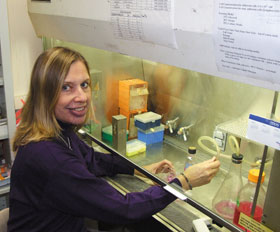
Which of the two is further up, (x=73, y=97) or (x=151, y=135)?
(x=73, y=97)

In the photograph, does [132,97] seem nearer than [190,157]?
No

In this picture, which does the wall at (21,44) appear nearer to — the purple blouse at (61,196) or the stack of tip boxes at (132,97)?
the stack of tip boxes at (132,97)

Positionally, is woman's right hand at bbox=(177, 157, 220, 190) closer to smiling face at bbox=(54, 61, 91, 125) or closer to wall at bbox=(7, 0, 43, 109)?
smiling face at bbox=(54, 61, 91, 125)

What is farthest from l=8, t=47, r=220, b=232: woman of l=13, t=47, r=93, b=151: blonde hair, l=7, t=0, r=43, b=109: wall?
l=7, t=0, r=43, b=109: wall

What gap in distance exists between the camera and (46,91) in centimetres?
114

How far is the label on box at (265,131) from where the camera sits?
841 millimetres

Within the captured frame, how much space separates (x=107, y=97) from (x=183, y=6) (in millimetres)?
962

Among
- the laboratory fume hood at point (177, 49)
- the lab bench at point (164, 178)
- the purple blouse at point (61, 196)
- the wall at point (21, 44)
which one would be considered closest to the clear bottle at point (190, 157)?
the lab bench at point (164, 178)

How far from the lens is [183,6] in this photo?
0.89m

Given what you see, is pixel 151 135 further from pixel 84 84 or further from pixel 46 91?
pixel 46 91

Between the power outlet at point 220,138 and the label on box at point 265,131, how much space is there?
436mm

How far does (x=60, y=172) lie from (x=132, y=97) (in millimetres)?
750

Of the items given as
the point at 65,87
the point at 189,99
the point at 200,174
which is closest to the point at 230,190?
the point at 200,174

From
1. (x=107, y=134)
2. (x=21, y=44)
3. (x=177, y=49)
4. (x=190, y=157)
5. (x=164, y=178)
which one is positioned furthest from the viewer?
(x=21, y=44)
